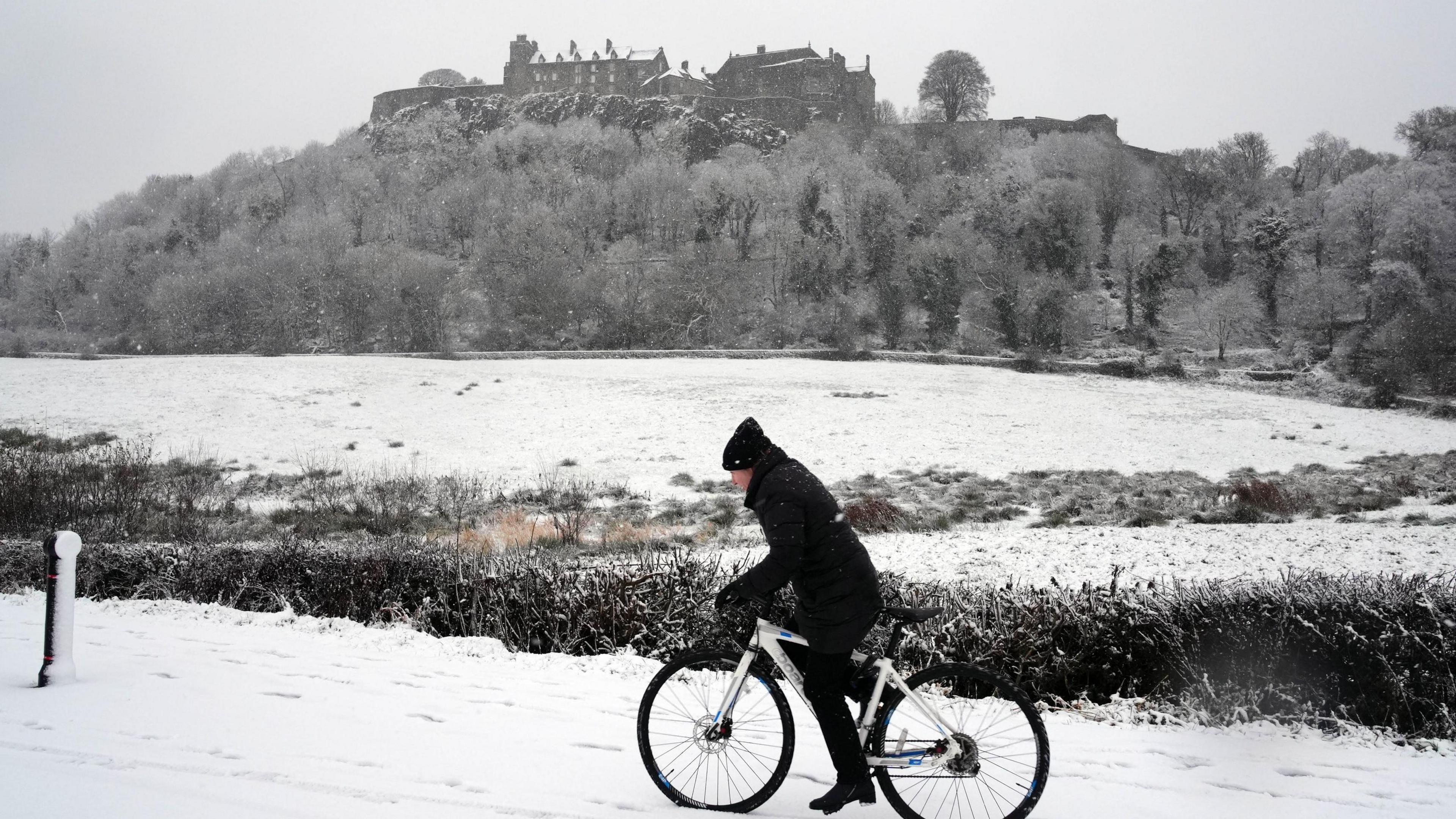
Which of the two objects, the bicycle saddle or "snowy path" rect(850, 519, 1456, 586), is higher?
the bicycle saddle

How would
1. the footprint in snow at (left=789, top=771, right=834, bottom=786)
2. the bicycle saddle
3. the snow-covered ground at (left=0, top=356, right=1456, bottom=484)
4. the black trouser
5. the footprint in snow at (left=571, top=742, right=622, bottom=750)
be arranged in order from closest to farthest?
the bicycle saddle
the black trouser
the footprint in snow at (left=789, top=771, right=834, bottom=786)
the footprint in snow at (left=571, top=742, right=622, bottom=750)
the snow-covered ground at (left=0, top=356, right=1456, bottom=484)

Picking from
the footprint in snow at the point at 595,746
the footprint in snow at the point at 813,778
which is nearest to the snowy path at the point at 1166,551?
the footprint in snow at the point at 813,778

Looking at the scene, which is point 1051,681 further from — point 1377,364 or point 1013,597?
point 1377,364

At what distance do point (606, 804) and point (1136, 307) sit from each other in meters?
58.7

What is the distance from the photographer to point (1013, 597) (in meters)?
7.58

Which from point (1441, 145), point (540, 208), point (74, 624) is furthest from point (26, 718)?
point (1441, 145)

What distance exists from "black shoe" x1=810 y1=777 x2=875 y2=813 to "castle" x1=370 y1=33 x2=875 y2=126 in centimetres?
9832

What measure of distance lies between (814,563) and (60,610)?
6.00 m

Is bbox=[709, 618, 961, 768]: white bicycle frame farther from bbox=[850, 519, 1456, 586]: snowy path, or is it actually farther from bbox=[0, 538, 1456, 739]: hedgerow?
bbox=[850, 519, 1456, 586]: snowy path

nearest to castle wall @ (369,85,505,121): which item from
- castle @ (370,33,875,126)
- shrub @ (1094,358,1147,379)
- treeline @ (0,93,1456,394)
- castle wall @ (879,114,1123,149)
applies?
castle @ (370,33,875,126)

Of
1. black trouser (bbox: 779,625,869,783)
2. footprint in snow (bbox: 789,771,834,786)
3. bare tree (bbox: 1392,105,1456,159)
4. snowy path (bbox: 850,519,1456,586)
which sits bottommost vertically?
snowy path (bbox: 850,519,1456,586)

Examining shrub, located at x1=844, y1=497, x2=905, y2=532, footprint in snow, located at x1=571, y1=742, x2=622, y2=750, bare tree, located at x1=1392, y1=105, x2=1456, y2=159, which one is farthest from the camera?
bare tree, located at x1=1392, y1=105, x2=1456, y2=159

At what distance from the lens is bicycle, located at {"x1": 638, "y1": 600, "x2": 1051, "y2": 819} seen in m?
4.14

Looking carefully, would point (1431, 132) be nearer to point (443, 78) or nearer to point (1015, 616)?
point (1015, 616)
